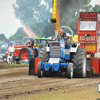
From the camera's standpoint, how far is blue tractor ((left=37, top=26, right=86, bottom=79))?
10.1 metres

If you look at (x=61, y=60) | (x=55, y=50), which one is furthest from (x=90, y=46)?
(x=55, y=50)

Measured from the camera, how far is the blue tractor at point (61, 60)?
1007 cm

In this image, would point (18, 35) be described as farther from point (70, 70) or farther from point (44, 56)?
point (70, 70)

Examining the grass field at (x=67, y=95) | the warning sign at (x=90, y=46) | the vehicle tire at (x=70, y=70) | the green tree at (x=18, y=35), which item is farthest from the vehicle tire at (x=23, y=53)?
the green tree at (x=18, y=35)

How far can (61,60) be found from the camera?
1062 cm

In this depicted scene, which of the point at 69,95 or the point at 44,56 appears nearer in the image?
the point at 69,95

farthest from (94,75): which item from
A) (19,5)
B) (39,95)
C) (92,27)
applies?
(19,5)

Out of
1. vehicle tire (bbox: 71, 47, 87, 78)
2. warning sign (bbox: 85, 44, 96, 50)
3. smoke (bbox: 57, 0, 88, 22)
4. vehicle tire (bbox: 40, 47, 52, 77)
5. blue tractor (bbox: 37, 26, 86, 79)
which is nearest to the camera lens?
blue tractor (bbox: 37, 26, 86, 79)

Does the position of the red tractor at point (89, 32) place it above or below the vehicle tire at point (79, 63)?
above

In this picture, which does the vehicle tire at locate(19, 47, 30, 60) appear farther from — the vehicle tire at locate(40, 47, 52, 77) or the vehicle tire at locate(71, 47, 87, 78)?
the vehicle tire at locate(71, 47, 87, 78)

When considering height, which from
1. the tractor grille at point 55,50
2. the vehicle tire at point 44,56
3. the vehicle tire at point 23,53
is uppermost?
the vehicle tire at point 23,53

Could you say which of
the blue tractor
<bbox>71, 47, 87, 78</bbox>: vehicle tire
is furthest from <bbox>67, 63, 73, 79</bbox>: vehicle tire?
<bbox>71, 47, 87, 78</bbox>: vehicle tire

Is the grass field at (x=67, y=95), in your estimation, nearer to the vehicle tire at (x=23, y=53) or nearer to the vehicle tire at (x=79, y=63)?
the vehicle tire at (x=79, y=63)

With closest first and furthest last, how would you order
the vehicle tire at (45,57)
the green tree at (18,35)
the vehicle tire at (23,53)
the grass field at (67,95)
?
the grass field at (67,95) < the vehicle tire at (45,57) < the vehicle tire at (23,53) < the green tree at (18,35)
